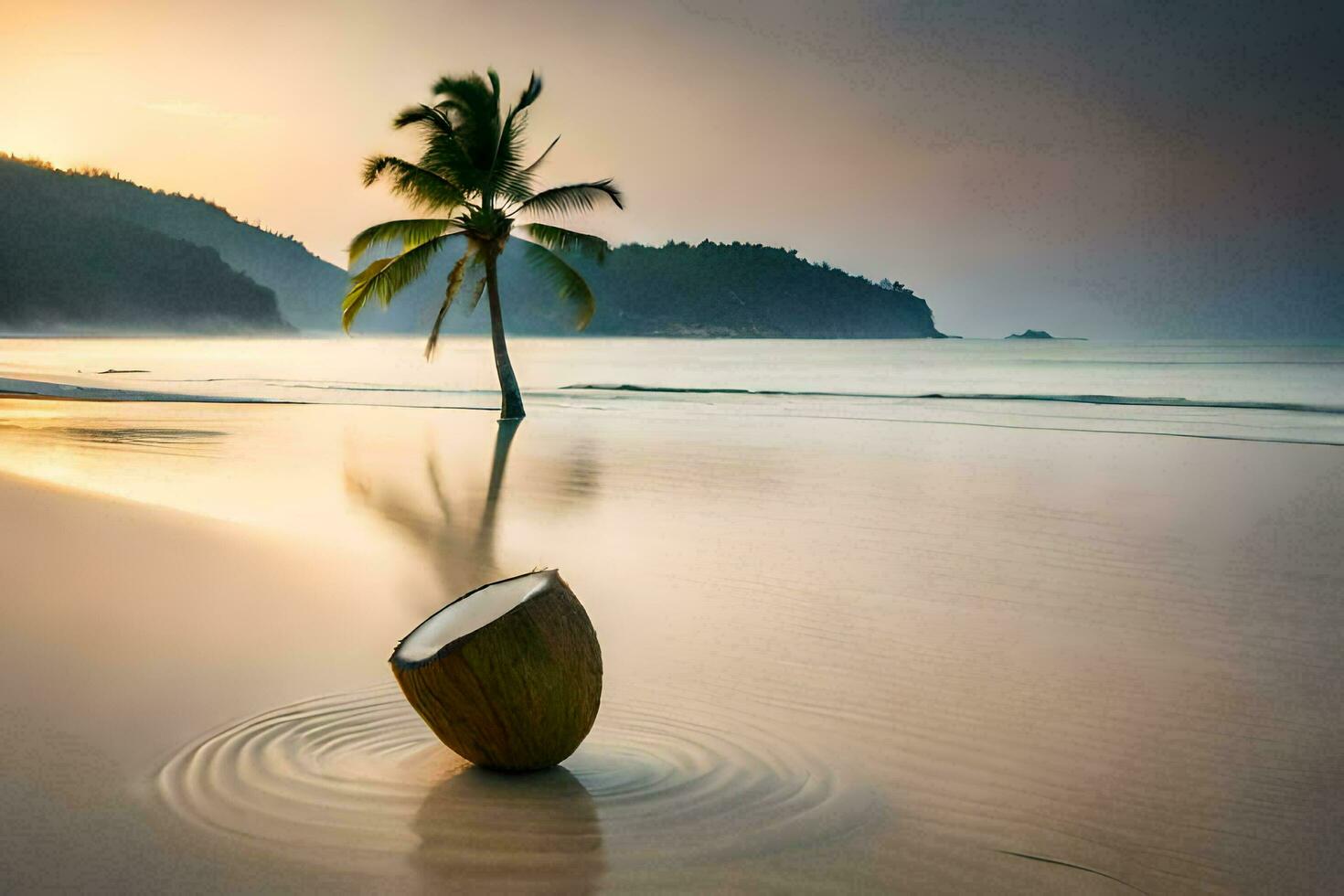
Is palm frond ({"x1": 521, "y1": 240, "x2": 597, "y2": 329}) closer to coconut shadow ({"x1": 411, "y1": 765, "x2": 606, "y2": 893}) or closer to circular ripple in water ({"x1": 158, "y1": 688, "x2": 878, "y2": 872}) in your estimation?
circular ripple in water ({"x1": 158, "y1": 688, "x2": 878, "y2": 872})

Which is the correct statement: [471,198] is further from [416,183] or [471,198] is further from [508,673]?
[508,673]

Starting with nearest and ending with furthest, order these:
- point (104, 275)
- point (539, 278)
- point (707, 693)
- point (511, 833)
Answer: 1. point (511, 833)
2. point (707, 693)
3. point (539, 278)
4. point (104, 275)

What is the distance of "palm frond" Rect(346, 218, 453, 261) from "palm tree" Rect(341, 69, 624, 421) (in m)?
0.02

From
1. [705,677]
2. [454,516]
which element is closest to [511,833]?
[705,677]

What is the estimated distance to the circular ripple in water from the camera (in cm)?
307

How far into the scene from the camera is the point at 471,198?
2445 centimetres

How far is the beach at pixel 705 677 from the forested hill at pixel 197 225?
136431 millimetres

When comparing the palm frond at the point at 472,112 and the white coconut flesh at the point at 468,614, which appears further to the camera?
the palm frond at the point at 472,112

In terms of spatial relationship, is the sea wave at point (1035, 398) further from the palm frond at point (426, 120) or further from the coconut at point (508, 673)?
the coconut at point (508, 673)

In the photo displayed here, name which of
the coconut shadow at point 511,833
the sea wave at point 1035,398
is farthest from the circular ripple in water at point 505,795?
the sea wave at point 1035,398

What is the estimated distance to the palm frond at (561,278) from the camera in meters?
24.3

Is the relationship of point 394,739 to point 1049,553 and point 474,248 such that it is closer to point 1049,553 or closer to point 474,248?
point 1049,553

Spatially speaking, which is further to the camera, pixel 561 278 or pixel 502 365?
pixel 502 365

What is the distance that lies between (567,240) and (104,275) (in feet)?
408
